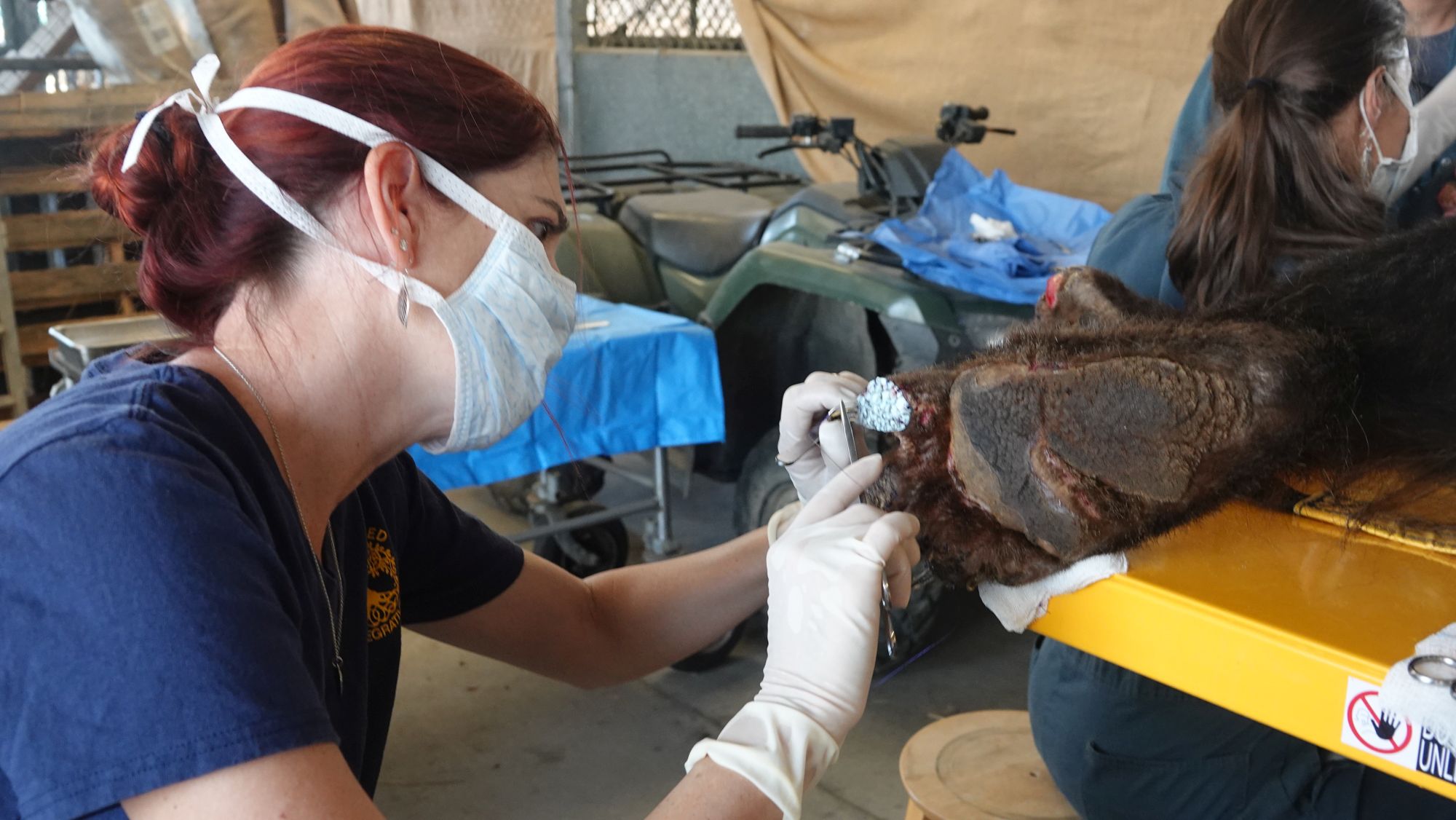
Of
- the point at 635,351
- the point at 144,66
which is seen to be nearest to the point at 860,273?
the point at 635,351

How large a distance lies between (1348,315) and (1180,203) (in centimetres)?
48

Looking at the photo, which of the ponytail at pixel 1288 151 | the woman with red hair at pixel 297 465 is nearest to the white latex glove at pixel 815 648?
the woman with red hair at pixel 297 465

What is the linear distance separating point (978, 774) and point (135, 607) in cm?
109

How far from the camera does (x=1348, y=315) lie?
1270 mm

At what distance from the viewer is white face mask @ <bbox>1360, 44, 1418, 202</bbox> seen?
1.55m

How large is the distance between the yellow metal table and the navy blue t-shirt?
0.65m

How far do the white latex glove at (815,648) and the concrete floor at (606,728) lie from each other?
1489mm

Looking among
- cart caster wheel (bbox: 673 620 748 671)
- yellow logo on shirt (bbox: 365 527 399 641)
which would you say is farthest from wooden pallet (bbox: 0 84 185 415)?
yellow logo on shirt (bbox: 365 527 399 641)

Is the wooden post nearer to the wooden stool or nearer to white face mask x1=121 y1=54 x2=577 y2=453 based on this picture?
white face mask x1=121 y1=54 x2=577 y2=453

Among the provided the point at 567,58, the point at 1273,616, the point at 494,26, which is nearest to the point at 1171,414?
the point at 1273,616

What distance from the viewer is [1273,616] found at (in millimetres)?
874

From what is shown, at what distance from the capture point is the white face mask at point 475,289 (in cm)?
106

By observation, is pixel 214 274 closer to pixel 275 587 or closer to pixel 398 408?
pixel 398 408

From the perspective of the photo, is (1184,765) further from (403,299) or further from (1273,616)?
(403,299)
